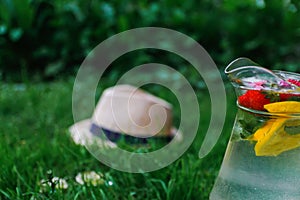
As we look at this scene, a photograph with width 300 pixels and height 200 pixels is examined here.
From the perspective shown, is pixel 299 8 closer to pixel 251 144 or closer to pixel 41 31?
pixel 251 144

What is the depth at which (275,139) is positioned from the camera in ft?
3.38

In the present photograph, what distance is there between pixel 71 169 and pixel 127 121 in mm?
349

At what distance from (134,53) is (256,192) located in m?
2.19

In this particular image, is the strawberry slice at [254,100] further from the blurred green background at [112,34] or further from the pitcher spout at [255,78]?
the blurred green background at [112,34]

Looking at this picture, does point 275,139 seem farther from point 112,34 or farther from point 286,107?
point 112,34

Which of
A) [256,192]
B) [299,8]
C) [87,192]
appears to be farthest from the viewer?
[299,8]

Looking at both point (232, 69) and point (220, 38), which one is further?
point (220, 38)

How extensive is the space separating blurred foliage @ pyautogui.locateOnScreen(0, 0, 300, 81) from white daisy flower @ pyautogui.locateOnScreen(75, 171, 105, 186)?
1.67m

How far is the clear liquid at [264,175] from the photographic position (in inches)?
41.6

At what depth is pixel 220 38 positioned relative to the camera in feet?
11.0

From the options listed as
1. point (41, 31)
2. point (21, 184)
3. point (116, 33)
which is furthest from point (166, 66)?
point (21, 184)

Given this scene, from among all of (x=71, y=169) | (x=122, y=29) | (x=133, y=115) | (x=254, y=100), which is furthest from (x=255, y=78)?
(x=122, y=29)

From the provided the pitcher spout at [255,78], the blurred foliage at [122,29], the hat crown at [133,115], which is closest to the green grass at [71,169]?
the hat crown at [133,115]

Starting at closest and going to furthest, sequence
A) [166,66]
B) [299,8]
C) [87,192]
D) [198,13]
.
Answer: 1. [87,192]
2. [299,8]
3. [166,66]
4. [198,13]
